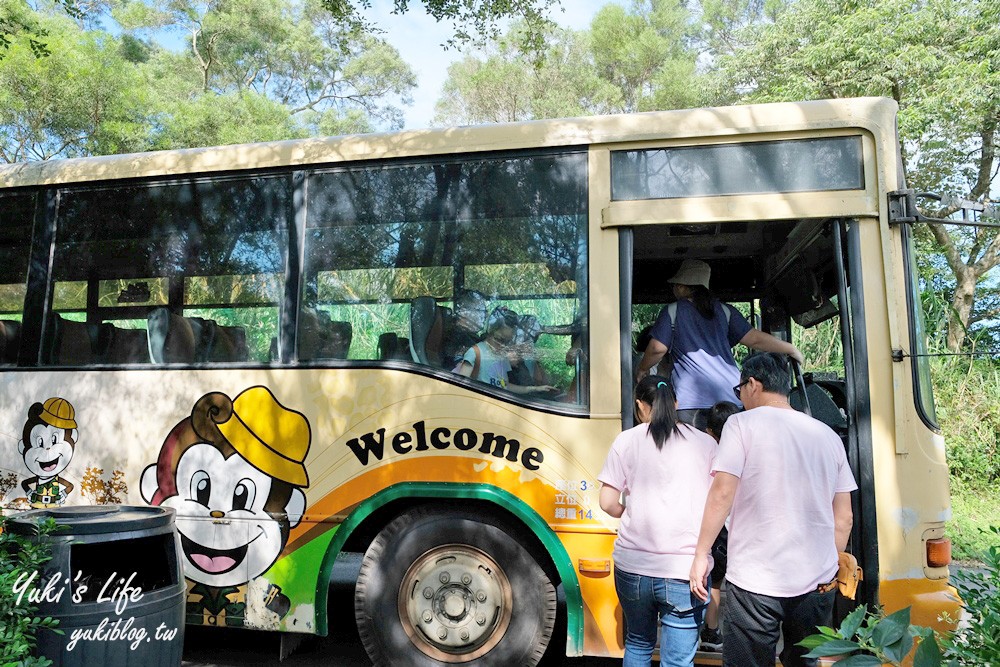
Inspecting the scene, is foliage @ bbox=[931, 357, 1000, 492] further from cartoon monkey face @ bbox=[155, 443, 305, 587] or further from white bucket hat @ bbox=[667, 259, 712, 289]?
cartoon monkey face @ bbox=[155, 443, 305, 587]

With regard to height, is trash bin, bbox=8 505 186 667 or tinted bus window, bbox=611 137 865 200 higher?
tinted bus window, bbox=611 137 865 200

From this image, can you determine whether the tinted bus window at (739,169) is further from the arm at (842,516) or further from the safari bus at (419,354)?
the arm at (842,516)

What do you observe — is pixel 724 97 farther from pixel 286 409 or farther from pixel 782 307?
pixel 286 409

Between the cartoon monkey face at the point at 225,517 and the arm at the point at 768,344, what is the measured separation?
3011 millimetres

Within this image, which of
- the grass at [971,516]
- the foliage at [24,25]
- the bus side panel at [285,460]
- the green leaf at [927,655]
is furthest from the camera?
the grass at [971,516]

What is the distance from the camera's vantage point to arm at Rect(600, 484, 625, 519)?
3.67 m

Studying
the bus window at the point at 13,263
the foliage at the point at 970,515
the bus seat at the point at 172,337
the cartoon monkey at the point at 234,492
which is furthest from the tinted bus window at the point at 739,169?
the foliage at the point at 970,515

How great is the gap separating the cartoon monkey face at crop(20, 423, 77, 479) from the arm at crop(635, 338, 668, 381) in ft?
12.0

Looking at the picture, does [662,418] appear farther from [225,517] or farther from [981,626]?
[225,517]

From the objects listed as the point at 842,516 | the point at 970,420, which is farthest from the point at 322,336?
the point at 970,420

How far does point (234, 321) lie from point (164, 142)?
16056 millimetres

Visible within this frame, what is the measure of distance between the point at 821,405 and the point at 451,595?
8.55 feet

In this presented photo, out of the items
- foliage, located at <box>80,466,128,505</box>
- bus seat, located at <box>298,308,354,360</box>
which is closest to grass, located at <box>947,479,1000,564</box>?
bus seat, located at <box>298,308,354,360</box>

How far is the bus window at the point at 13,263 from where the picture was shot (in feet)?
17.5
